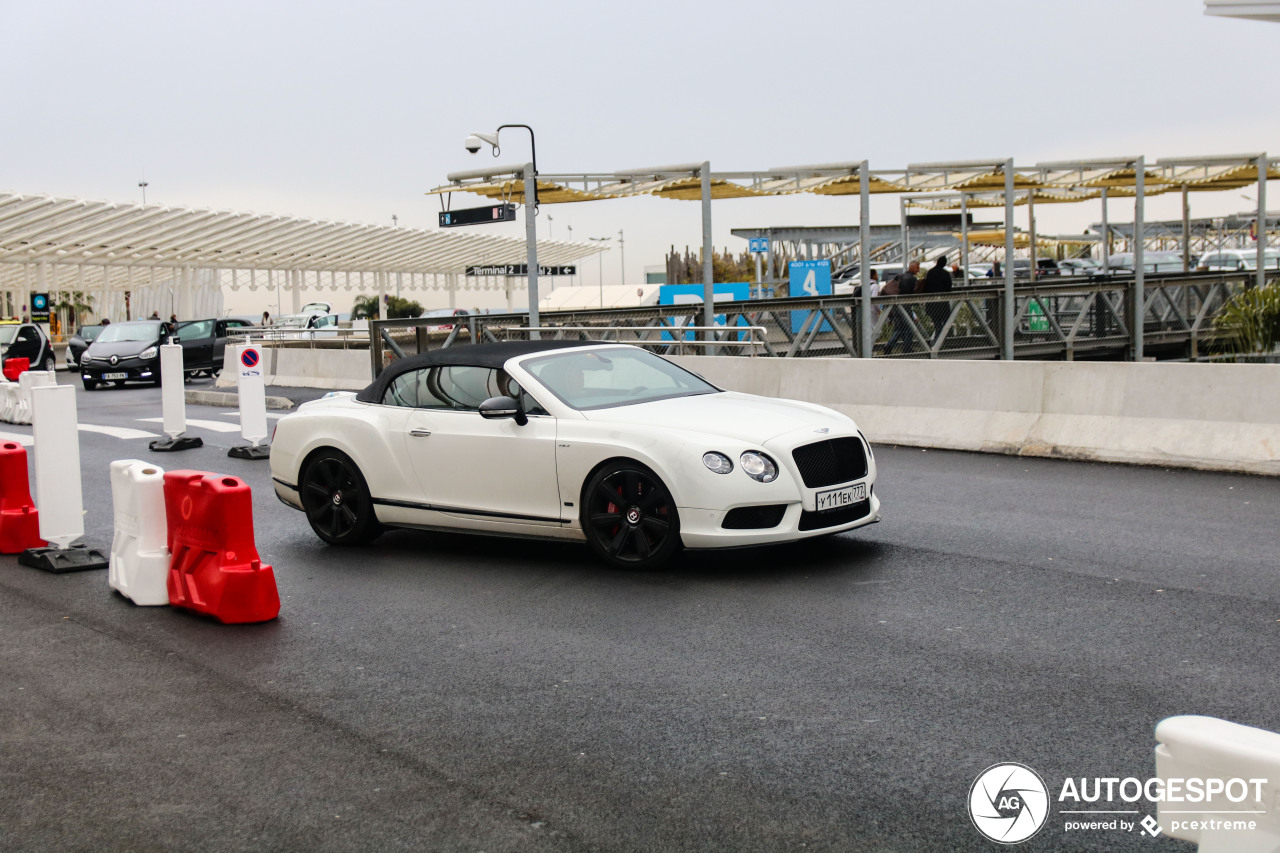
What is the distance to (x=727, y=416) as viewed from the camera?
7621 millimetres

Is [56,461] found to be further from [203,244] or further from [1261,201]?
[203,244]

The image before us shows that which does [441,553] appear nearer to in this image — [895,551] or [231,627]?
[231,627]

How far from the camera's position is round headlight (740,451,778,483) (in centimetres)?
712

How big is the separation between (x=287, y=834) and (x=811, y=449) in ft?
13.8

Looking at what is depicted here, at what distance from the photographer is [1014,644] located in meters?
5.68

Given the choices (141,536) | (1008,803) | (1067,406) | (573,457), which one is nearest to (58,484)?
(141,536)

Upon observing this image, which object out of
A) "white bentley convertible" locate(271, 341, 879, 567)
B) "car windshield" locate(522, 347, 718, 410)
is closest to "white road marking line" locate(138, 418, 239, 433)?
"white bentley convertible" locate(271, 341, 879, 567)

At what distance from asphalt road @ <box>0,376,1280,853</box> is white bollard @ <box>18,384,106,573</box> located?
20 centimetres

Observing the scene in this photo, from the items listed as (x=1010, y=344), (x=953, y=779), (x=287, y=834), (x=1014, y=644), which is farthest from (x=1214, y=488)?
(x=1010, y=344)

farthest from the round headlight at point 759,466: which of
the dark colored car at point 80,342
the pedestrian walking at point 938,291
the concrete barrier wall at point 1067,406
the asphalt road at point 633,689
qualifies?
the dark colored car at point 80,342

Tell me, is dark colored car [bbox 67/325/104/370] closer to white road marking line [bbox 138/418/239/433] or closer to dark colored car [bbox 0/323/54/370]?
dark colored car [bbox 0/323/54/370]

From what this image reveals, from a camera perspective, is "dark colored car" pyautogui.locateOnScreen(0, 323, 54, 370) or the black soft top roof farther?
"dark colored car" pyautogui.locateOnScreen(0, 323, 54, 370)

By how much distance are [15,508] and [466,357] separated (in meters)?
3.46

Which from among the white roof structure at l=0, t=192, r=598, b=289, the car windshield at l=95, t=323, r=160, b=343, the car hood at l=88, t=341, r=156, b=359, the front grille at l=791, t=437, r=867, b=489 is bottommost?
the front grille at l=791, t=437, r=867, b=489
